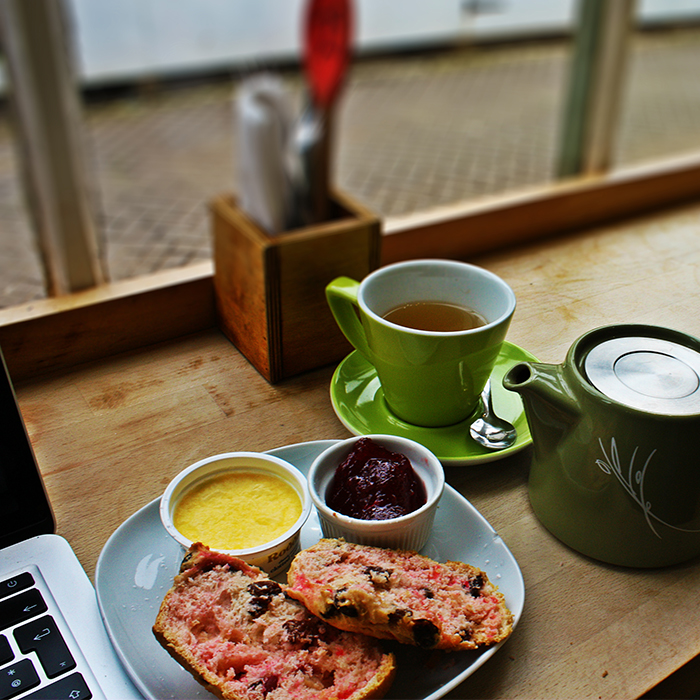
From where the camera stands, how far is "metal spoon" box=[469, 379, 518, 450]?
63 cm

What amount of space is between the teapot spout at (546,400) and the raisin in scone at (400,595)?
4.7 inches

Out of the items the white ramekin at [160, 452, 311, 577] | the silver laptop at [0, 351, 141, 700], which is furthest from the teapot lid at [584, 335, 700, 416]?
Result: the silver laptop at [0, 351, 141, 700]

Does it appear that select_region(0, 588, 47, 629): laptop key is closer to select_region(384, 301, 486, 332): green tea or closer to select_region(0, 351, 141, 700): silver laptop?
select_region(0, 351, 141, 700): silver laptop

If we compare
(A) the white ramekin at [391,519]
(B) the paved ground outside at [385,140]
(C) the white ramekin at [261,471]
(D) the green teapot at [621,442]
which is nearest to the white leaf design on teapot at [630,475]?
(D) the green teapot at [621,442]

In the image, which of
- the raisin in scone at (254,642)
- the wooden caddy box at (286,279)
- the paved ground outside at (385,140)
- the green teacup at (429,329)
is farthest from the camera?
the paved ground outside at (385,140)

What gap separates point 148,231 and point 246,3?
2162 mm

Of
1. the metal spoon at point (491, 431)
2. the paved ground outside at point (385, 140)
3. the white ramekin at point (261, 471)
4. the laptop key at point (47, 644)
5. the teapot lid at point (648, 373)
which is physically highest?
the teapot lid at point (648, 373)

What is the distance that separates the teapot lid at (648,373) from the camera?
48 centimetres

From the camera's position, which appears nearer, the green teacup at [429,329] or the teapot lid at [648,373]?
the teapot lid at [648,373]

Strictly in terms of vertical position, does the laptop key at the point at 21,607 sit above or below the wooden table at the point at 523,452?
above

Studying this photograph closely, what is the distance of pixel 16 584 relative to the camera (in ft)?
1.67

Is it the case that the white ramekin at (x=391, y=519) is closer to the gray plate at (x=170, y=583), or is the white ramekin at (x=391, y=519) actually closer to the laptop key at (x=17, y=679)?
the gray plate at (x=170, y=583)

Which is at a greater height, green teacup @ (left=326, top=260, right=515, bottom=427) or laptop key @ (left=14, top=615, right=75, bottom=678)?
green teacup @ (left=326, top=260, right=515, bottom=427)

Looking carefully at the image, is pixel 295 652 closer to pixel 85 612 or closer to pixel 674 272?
pixel 85 612
